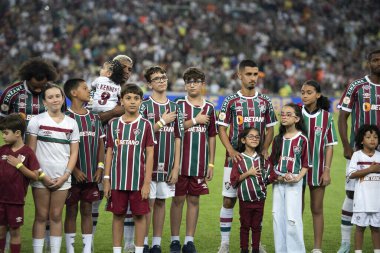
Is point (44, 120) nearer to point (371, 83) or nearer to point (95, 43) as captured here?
point (371, 83)

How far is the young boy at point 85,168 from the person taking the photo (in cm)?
799

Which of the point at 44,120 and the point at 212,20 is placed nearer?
the point at 44,120

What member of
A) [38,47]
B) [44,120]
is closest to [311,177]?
[44,120]

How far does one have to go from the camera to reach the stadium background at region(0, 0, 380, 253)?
28.8 meters

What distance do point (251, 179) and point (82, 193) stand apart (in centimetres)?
194

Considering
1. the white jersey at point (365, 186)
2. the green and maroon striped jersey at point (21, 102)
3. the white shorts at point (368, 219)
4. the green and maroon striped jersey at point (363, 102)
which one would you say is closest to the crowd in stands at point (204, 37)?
the green and maroon striped jersey at point (21, 102)

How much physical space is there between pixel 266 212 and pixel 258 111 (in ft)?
10.7

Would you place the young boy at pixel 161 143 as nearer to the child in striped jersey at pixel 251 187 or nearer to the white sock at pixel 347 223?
the child in striped jersey at pixel 251 187

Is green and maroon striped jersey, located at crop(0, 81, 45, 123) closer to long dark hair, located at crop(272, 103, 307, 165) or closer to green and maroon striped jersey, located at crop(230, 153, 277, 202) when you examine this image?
green and maroon striped jersey, located at crop(230, 153, 277, 202)

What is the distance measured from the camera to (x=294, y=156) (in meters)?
8.15

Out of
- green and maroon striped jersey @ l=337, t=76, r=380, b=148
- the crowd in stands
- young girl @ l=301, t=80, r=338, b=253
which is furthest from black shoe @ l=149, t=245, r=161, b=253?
the crowd in stands

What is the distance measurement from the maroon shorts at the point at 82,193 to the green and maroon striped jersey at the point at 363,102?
3.14 metres

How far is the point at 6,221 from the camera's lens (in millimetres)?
7363

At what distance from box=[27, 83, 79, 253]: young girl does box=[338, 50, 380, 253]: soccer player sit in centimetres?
325
